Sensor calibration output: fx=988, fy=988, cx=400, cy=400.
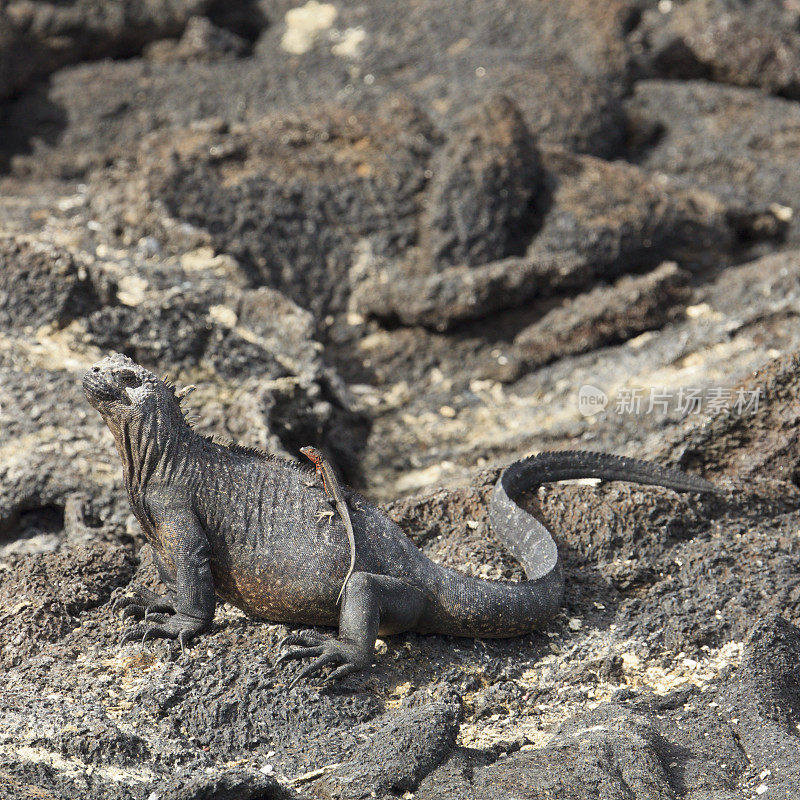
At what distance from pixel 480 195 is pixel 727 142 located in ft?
8.89

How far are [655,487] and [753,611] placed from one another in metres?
0.71

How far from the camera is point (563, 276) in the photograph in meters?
6.56

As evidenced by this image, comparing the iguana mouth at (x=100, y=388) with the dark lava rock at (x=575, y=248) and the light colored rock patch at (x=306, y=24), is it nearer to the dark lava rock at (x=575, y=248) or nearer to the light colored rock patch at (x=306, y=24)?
the dark lava rock at (x=575, y=248)

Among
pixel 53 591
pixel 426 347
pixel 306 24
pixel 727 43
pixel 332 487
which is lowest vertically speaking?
pixel 426 347

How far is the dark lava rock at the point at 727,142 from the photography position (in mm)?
7859

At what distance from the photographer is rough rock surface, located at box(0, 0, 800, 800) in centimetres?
317

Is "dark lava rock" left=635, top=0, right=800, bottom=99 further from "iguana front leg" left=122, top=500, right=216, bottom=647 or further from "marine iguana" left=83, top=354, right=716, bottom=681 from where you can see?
"iguana front leg" left=122, top=500, right=216, bottom=647

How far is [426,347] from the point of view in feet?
21.6

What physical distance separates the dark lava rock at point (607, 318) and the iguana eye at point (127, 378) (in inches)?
128

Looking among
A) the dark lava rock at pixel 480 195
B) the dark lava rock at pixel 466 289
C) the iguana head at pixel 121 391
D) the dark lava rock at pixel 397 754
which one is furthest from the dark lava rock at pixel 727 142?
the dark lava rock at pixel 397 754

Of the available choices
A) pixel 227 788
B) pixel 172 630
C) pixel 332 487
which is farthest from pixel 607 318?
pixel 227 788

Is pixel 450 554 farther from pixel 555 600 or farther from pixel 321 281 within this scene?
pixel 321 281

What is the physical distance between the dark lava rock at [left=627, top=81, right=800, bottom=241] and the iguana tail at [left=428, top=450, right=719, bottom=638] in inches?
154

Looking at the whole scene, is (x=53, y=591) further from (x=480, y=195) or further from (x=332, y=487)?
(x=480, y=195)
